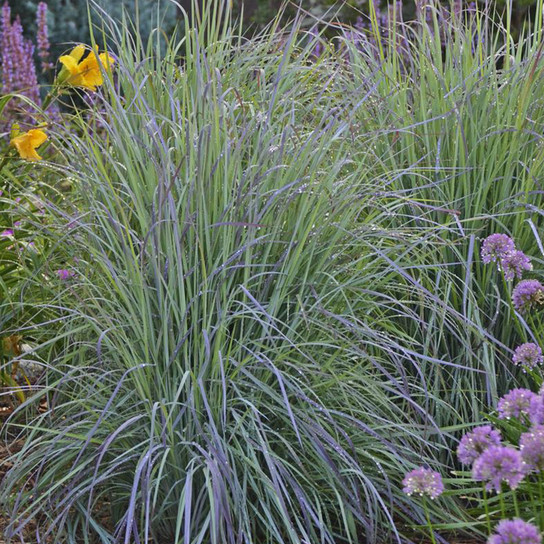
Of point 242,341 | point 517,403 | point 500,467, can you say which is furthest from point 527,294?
point 500,467

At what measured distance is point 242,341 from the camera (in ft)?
7.72

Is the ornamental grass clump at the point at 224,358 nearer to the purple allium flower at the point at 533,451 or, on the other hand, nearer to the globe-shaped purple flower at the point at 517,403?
the globe-shaped purple flower at the point at 517,403

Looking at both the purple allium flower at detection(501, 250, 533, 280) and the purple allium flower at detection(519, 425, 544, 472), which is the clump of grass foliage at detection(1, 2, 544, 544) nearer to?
the purple allium flower at detection(501, 250, 533, 280)

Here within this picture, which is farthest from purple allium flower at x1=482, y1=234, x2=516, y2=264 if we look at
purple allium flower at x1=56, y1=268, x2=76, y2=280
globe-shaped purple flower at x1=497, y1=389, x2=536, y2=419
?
purple allium flower at x1=56, y1=268, x2=76, y2=280

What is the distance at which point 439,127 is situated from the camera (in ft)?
10.3

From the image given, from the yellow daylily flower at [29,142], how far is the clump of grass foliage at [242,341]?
182mm

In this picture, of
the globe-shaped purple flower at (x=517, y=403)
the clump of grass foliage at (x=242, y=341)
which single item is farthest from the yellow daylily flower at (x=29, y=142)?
the globe-shaped purple flower at (x=517, y=403)

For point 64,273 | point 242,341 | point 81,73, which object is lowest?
point 64,273

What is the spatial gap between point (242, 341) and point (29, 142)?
1227mm

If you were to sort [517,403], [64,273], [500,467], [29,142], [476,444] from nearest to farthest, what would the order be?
[500,467]
[476,444]
[517,403]
[64,273]
[29,142]

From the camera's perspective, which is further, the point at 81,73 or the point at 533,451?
the point at 81,73

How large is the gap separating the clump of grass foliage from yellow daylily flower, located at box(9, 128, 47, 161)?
0.60 ft

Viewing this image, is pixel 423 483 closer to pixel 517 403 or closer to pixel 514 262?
pixel 517 403

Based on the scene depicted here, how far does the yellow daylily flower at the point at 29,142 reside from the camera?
3.10 meters
